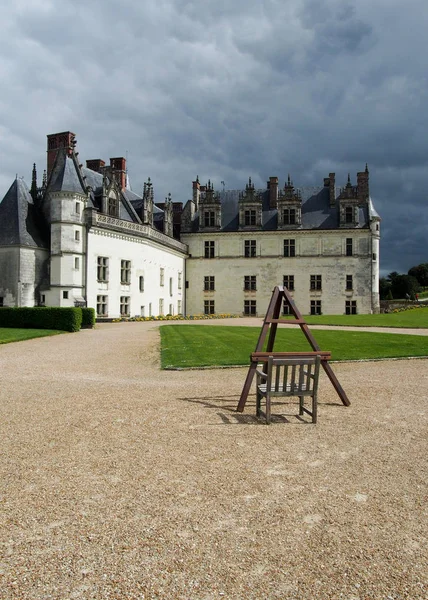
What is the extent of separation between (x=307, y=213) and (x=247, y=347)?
30.3 m

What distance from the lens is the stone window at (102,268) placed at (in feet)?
105

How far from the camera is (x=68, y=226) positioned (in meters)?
30.2

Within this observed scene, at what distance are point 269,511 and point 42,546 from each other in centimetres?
189

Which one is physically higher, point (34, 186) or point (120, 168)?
point (120, 168)

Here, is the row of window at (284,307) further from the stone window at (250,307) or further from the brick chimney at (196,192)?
the brick chimney at (196,192)

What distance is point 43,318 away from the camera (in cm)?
2464

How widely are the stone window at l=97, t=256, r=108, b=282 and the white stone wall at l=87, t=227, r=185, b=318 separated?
206 mm

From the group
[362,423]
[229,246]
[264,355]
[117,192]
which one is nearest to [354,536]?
[362,423]

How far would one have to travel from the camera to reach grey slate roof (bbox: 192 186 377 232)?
42969 mm

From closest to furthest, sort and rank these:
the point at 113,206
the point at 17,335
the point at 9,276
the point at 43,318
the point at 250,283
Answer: the point at 17,335 < the point at 43,318 < the point at 9,276 < the point at 113,206 < the point at 250,283

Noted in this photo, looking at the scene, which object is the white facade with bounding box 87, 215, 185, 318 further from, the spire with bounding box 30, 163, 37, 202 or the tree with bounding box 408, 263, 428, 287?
the tree with bounding box 408, 263, 428, 287

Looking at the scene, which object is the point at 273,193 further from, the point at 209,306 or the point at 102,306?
the point at 102,306

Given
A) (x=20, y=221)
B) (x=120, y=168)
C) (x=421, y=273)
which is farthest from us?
(x=421, y=273)

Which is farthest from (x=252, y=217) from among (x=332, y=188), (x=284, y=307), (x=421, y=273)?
(x=421, y=273)
